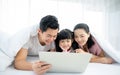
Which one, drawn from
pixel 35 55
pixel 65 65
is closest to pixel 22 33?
pixel 35 55

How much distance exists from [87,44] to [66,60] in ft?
1.78

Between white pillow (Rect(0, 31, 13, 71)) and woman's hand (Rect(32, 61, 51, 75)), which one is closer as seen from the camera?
woman's hand (Rect(32, 61, 51, 75))

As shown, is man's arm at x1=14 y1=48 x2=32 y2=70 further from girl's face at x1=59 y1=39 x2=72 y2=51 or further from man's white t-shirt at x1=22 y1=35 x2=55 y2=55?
girl's face at x1=59 y1=39 x2=72 y2=51

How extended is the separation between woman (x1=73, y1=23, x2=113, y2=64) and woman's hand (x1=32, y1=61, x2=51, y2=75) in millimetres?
386

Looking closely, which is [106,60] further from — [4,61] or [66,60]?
[4,61]

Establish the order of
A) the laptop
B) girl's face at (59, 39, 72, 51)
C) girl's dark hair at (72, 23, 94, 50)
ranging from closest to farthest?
the laptop
girl's face at (59, 39, 72, 51)
girl's dark hair at (72, 23, 94, 50)

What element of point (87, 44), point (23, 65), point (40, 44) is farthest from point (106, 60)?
point (23, 65)

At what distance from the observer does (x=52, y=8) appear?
207 cm

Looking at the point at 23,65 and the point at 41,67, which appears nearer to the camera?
the point at 41,67

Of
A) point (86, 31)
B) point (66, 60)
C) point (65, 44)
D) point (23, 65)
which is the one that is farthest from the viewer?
point (86, 31)

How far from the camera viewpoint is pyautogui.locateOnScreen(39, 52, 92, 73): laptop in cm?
93

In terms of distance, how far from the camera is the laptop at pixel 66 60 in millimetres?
929

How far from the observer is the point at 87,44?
1480mm

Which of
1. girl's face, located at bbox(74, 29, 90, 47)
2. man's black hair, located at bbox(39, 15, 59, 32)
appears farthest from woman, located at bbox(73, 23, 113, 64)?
man's black hair, located at bbox(39, 15, 59, 32)
